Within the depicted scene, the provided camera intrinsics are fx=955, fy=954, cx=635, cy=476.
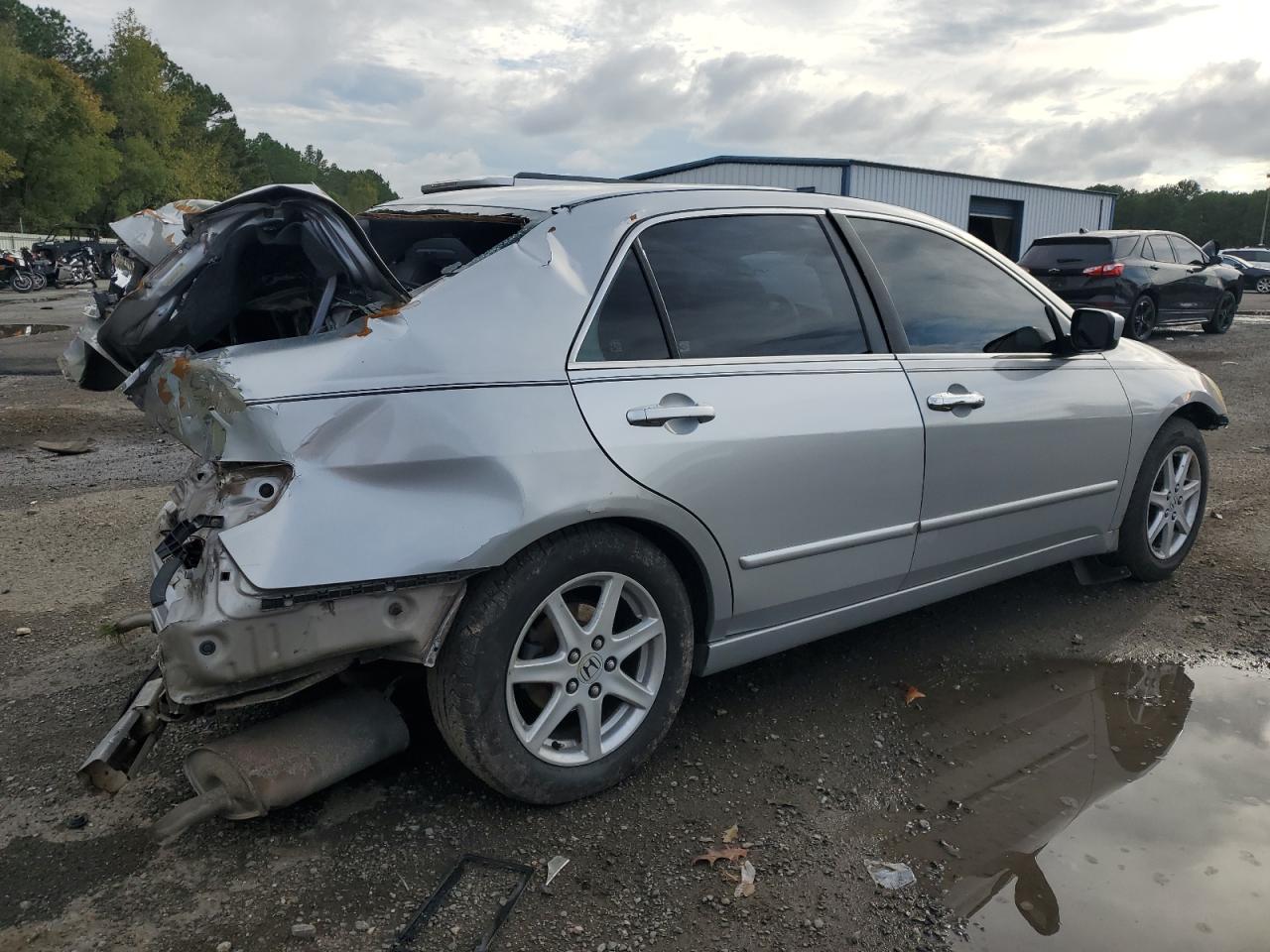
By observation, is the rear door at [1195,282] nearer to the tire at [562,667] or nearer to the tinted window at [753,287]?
the tinted window at [753,287]

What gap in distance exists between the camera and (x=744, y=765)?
3.01m

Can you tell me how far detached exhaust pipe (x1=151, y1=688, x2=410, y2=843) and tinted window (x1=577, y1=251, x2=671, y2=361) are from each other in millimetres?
1170

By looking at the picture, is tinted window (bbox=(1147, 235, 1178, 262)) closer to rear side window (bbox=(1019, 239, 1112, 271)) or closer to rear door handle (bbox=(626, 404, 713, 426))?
rear side window (bbox=(1019, 239, 1112, 271))

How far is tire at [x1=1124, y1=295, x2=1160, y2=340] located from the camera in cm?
1454

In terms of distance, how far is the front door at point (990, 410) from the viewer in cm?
343

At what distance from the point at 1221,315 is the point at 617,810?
706 inches

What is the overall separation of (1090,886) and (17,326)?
18826 millimetres

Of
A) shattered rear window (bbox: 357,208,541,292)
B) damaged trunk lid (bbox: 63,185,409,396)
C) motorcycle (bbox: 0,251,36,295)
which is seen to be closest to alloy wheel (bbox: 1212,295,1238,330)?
shattered rear window (bbox: 357,208,541,292)

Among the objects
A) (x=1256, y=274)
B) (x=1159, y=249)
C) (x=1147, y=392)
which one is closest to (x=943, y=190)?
(x=1256, y=274)

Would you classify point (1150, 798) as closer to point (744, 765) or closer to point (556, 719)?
point (744, 765)

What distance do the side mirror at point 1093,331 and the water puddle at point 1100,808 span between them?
1.30 m

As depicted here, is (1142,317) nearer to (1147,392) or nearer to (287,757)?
(1147,392)

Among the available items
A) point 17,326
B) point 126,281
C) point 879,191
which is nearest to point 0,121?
point 17,326

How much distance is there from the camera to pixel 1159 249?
15188mm
